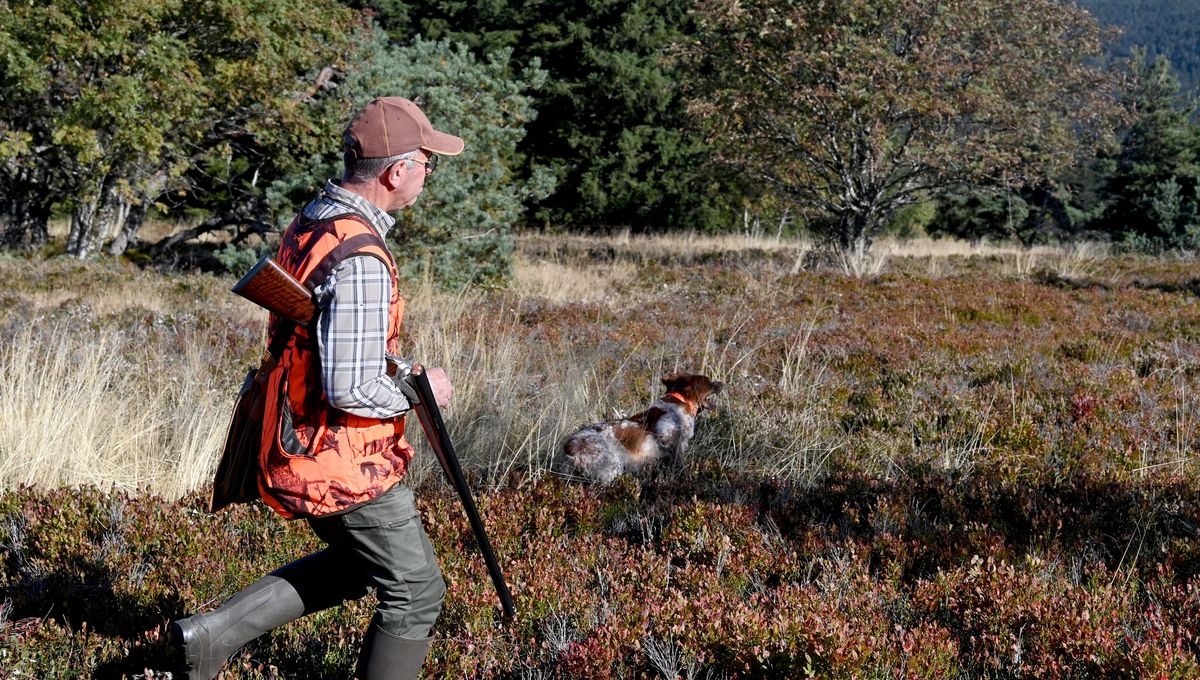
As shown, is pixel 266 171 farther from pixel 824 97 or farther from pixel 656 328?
pixel 656 328

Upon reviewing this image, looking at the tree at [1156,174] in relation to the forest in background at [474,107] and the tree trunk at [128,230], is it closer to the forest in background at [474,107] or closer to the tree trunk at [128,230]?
the forest in background at [474,107]

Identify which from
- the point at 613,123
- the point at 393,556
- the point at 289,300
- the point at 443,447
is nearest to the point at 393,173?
the point at 289,300

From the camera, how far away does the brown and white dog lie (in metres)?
5.20

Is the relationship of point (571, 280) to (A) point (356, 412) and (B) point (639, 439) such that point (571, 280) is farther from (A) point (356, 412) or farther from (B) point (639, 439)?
(A) point (356, 412)

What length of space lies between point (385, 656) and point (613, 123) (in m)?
26.6

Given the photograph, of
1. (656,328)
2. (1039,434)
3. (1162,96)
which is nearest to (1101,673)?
(1039,434)

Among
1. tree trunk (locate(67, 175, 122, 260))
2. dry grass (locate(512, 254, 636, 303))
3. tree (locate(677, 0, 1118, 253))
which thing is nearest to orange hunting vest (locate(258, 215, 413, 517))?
dry grass (locate(512, 254, 636, 303))

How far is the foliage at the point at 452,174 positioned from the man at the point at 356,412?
32.8ft

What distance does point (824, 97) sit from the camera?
14641 millimetres

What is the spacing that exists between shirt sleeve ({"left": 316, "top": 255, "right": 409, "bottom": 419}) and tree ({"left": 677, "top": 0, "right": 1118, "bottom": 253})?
12.8 m

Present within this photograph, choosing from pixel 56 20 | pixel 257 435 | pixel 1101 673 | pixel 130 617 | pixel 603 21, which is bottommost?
pixel 130 617

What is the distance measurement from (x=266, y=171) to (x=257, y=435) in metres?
18.4

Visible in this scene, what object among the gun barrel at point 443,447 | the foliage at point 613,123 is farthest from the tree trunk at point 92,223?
the gun barrel at point 443,447

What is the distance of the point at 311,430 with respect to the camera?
8.00 ft
